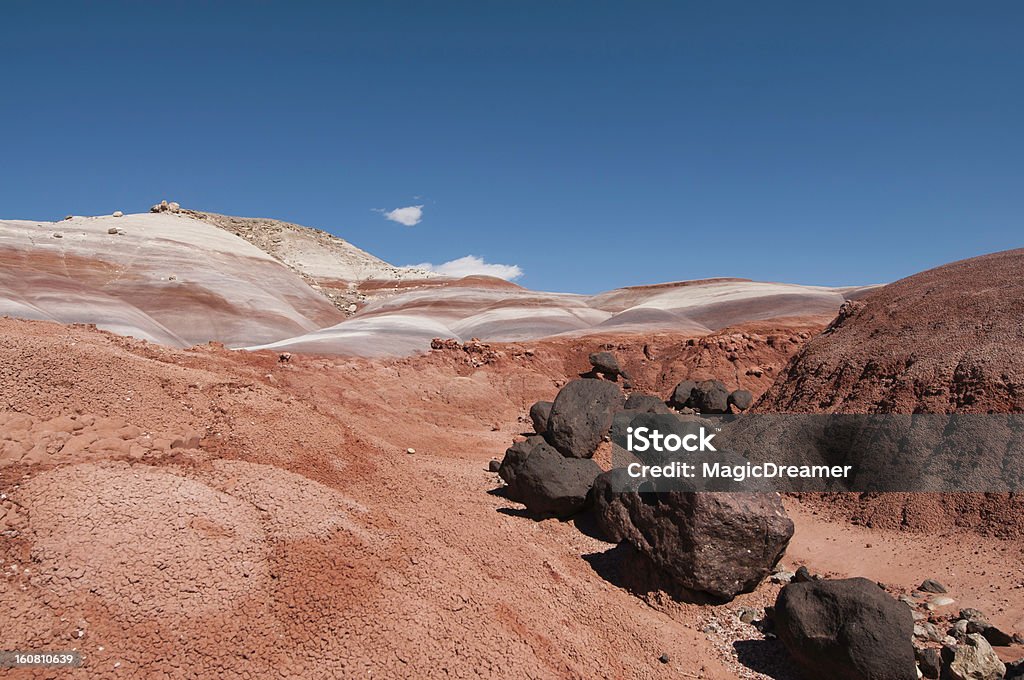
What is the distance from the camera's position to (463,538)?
18.6 ft

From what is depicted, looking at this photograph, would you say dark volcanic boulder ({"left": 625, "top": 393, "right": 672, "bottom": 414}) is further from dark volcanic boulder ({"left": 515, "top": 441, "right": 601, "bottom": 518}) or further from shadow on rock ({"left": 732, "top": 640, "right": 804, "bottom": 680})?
shadow on rock ({"left": 732, "top": 640, "right": 804, "bottom": 680})

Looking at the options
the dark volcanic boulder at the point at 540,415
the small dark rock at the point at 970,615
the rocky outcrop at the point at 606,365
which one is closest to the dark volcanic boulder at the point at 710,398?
the rocky outcrop at the point at 606,365

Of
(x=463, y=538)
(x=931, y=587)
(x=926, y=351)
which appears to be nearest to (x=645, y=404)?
(x=926, y=351)

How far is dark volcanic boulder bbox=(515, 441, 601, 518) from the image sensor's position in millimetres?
6844

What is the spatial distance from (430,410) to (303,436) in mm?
6072

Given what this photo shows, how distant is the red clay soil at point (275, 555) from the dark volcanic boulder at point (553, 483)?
0.28 meters

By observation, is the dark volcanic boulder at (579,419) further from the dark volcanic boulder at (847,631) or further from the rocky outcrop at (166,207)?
the rocky outcrop at (166,207)

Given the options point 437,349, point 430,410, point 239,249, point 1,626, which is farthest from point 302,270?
point 1,626

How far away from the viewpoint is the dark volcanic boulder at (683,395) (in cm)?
1332

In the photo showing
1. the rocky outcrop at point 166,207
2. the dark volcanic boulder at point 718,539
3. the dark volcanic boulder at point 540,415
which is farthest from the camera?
the rocky outcrop at point 166,207

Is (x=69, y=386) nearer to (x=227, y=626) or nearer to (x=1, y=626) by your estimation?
(x=1, y=626)

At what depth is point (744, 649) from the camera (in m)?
4.84

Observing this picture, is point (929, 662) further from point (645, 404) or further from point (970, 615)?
point (645, 404)

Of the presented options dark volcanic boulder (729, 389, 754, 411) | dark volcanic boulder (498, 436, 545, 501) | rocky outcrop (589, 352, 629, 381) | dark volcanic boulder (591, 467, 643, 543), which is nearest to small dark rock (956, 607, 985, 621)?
dark volcanic boulder (591, 467, 643, 543)
